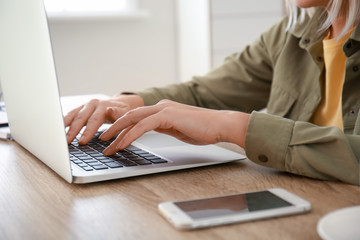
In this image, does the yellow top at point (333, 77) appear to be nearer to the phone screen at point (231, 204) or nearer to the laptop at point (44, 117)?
the laptop at point (44, 117)

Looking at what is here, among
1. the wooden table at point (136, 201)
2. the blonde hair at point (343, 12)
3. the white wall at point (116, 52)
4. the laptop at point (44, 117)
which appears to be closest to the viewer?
the wooden table at point (136, 201)

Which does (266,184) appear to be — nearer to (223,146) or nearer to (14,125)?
(223,146)

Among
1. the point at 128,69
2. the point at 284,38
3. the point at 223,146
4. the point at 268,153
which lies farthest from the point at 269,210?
the point at 128,69

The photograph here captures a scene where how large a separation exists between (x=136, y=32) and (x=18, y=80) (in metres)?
2.71

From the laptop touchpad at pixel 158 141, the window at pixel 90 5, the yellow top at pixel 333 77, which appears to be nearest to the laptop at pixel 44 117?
the laptop touchpad at pixel 158 141

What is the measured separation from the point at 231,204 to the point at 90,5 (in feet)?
10.1

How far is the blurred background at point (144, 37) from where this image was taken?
3316mm

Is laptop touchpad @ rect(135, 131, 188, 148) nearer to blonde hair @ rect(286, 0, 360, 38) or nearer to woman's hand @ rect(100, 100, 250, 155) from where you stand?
woman's hand @ rect(100, 100, 250, 155)

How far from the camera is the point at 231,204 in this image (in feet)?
2.05

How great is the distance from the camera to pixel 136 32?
359cm

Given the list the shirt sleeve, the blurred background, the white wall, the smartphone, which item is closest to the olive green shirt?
the shirt sleeve

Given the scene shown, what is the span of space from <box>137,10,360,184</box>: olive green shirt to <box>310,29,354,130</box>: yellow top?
2 centimetres

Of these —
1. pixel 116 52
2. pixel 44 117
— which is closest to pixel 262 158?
pixel 44 117

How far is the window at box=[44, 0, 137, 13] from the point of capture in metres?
3.40
